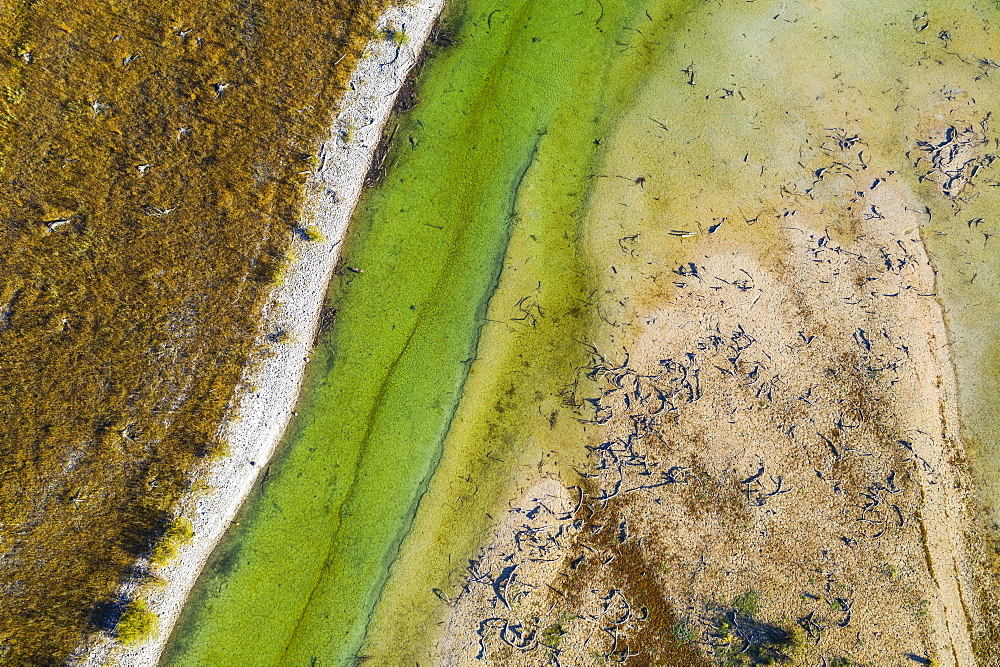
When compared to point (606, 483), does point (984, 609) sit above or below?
below

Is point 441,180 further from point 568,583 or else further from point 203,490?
point 568,583

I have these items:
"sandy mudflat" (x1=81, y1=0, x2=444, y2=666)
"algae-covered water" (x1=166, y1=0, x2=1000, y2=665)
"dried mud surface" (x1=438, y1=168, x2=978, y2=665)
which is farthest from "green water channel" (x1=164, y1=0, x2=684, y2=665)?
"dried mud surface" (x1=438, y1=168, x2=978, y2=665)

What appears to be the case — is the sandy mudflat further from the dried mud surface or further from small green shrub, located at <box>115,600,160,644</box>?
the dried mud surface

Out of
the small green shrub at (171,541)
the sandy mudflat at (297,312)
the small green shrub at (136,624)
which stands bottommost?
the small green shrub at (136,624)

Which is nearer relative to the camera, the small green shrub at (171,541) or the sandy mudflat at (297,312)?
the small green shrub at (171,541)

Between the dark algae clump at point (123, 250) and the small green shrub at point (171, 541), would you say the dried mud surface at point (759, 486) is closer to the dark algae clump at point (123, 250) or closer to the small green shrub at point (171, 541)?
the small green shrub at point (171, 541)

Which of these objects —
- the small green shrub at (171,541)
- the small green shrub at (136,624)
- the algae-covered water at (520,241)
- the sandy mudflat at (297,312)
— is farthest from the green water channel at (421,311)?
the small green shrub at (171,541)

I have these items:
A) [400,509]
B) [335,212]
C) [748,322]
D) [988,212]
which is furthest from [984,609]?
[335,212]

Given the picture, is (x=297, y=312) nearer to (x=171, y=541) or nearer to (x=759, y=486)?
(x=171, y=541)
